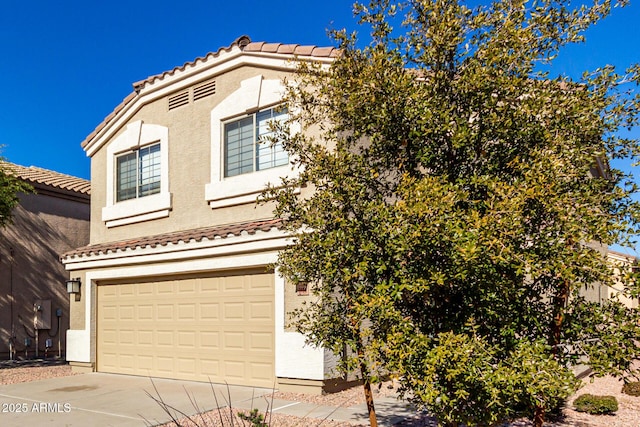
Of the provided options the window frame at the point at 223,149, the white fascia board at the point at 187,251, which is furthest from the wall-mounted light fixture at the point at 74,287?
Result: the window frame at the point at 223,149

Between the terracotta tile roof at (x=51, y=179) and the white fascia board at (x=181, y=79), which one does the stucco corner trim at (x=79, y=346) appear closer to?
the white fascia board at (x=181, y=79)

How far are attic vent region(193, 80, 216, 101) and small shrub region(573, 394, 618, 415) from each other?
9.75 m

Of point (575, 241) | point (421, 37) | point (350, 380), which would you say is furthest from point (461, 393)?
point (350, 380)

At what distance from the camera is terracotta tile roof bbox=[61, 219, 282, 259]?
10.4 m

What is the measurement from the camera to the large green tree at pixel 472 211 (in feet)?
13.5

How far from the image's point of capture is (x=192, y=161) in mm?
12812

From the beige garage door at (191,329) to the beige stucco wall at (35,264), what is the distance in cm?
495

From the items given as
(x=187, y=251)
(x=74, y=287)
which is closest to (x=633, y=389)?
(x=187, y=251)

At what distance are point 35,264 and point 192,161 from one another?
27.8ft

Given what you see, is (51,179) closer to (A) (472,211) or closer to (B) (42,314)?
(B) (42,314)

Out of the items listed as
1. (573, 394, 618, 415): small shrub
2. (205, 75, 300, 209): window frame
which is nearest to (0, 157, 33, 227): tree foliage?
(205, 75, 300, 209): window frame

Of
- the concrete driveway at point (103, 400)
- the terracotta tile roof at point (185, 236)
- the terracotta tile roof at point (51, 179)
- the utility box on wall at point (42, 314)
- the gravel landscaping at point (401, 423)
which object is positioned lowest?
the concrete driveway at point (103, 400)

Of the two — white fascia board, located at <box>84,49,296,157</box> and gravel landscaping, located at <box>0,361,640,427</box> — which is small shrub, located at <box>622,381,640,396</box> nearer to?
gravel landscaping, located at <box>0,361,640,427</box>

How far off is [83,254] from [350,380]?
26.4 ft
